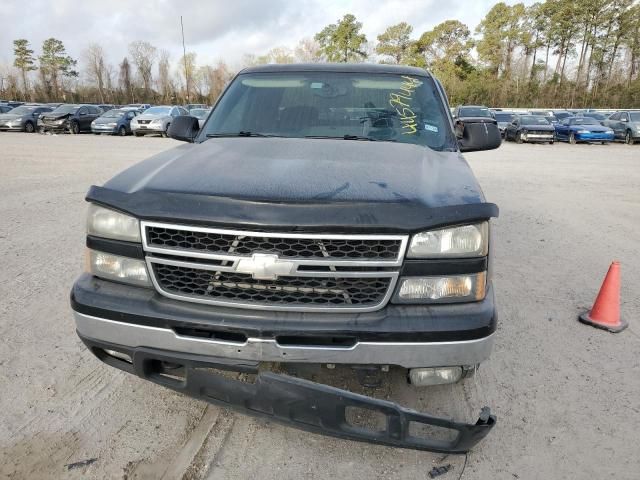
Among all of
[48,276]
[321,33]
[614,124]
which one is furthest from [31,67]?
[48,276]

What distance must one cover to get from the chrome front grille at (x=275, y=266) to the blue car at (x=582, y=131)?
88.0 feet

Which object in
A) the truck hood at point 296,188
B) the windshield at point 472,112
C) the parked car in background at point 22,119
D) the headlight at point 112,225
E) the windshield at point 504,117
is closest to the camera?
the truck hood at point 296,188

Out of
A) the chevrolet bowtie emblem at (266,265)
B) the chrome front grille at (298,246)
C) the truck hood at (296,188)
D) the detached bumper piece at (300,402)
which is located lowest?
the detached bumper piece at (300,402)

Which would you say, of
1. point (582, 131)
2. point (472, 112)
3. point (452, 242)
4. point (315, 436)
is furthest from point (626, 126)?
point (315, 436)

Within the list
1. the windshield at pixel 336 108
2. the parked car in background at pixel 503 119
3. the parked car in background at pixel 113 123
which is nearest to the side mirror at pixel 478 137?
the windshield at pixel 336 108

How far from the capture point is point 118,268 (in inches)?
89.8

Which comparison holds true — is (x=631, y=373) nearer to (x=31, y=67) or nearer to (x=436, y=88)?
(x=436, y=88)

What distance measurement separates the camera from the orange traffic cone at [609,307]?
3.77 m

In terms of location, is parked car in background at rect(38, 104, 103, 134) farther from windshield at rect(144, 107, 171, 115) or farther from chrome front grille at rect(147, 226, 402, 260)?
chrome front grille at rect(147, 226, 402, 260)

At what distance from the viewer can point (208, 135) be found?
11.7 feet

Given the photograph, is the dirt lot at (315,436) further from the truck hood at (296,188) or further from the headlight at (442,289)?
the truck hood at (296,188)

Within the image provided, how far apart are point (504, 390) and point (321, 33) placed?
61.6 m

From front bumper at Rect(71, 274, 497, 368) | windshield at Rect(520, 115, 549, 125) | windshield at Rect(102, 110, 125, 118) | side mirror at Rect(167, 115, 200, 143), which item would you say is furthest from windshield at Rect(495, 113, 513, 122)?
front bumper at Rect(71, 274, 497, 368)

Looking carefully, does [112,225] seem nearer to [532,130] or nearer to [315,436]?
[315,436]
